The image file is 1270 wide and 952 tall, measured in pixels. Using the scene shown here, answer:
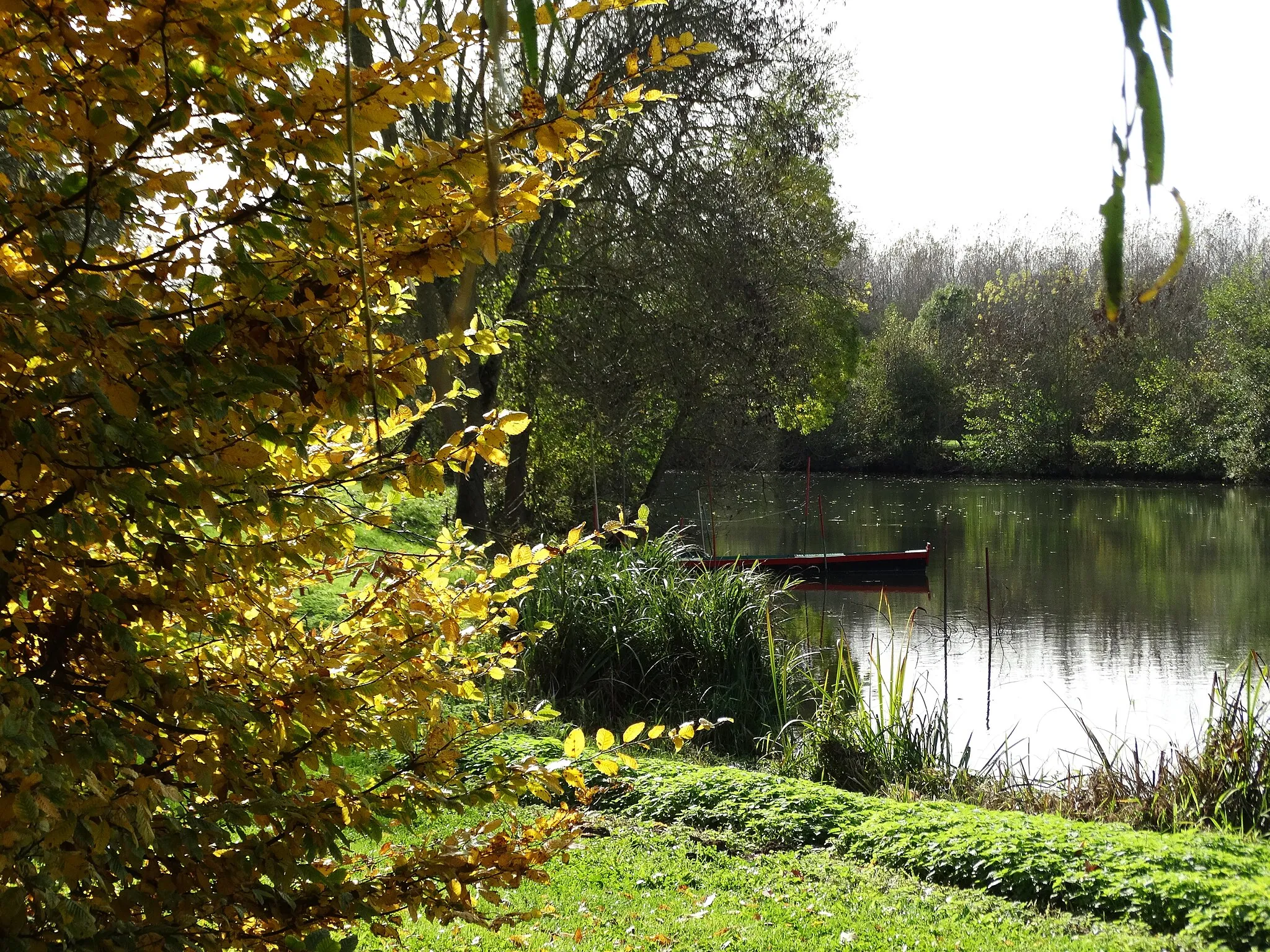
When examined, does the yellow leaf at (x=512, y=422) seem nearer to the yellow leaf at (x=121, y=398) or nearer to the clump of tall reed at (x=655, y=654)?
the yellow leaf at (x=121, y=398)

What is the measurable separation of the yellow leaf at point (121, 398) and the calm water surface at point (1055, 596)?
19.3 ft

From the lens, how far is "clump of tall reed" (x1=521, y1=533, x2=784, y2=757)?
7.83 m

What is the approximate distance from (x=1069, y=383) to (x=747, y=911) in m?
36.6

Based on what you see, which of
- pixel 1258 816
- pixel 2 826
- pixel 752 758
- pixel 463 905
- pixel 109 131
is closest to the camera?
pixel 2 826

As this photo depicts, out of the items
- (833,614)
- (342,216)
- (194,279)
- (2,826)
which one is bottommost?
(833,614)

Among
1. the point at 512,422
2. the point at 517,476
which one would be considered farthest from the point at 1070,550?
the point at 512,422

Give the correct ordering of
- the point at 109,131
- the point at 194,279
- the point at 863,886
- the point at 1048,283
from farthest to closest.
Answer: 1. the point at 1048,283
2. the point at 863,886
3. the point at 194,279
4. the point at 109,131

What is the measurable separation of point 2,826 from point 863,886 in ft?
13.2

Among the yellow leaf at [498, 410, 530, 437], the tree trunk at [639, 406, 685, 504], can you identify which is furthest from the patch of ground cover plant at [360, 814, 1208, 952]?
the tree trunk at [639, 406, 685, 504]

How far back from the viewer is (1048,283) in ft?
144

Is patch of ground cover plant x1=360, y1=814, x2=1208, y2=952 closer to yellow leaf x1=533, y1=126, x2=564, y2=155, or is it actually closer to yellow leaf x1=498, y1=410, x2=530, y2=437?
yellow leaf x1=498, y1=410, x2=530, y2=437

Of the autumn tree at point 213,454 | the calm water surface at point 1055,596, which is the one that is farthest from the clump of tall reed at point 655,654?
the autumn tree at point 213,454

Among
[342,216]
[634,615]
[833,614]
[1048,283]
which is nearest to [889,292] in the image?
[1048,283]

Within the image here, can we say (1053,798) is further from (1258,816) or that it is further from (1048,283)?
(1048,283)
